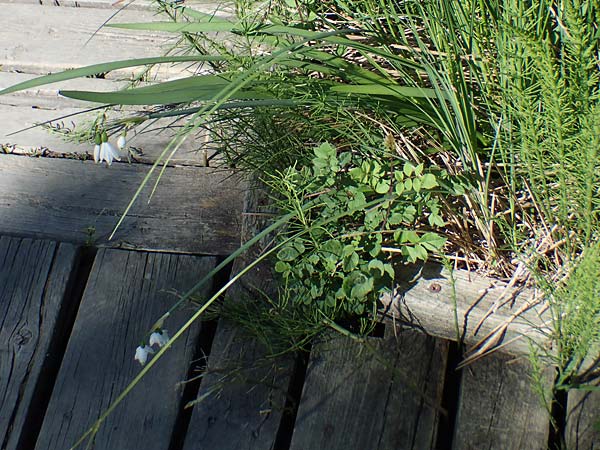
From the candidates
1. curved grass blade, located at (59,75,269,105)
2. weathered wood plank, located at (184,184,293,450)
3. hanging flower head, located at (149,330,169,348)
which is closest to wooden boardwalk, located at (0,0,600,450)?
weathered wood plank, located at (184,184,293,450)

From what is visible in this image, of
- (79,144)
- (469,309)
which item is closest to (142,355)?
(469,309)

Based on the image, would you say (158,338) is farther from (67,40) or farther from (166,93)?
(67,40)

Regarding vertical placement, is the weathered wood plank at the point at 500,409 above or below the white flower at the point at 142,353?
below

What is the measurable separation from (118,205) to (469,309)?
1.03m

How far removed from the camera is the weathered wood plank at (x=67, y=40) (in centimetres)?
246

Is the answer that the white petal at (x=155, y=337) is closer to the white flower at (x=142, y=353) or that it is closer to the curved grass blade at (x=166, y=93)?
the white flower at (x=142, y=353)

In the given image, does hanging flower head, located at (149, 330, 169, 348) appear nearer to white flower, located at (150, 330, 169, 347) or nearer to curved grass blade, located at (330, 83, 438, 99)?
white flower, located at (150, 330, 169, 347)

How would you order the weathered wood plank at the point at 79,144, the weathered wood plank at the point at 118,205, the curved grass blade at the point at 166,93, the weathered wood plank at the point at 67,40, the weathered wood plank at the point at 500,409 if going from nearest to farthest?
the curved grass blade at the point at 166,93 → the weathered wood plank at the point at 500,409 → the weathered wood plank at the point at 118,205 → the weathered wood plank at the point at 79,144 → the weathered wood plank at the point at 67,40

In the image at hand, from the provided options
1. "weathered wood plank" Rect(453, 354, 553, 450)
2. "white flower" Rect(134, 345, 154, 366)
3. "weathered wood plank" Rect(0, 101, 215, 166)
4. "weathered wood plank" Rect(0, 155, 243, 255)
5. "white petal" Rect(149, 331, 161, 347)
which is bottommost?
"weathered wood plank" Rect(453, 354, 553, 450)

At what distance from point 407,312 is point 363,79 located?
0.57 meters

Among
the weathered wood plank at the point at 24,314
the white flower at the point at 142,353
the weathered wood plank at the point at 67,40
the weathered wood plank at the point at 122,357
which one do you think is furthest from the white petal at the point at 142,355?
the weathered wood plank at the point at 67,40

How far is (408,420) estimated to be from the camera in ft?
5.17

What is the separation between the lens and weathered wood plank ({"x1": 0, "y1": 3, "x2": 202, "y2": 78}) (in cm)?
246

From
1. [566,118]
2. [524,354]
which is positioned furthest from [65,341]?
[566,118]
